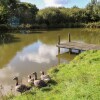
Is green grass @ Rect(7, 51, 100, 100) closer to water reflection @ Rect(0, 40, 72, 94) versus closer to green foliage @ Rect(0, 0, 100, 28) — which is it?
water reflection @ Rect(0, 40, 72, 94)

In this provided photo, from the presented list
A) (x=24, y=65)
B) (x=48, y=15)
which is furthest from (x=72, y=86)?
(x=48, y=15)

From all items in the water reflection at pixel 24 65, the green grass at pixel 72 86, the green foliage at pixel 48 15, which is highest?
the green foliage at pixel 48 15

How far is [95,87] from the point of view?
430 inches

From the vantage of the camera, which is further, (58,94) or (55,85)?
(55,85)

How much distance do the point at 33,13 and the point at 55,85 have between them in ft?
167

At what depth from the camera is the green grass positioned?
10414 mm

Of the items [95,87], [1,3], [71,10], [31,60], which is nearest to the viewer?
[95,87]

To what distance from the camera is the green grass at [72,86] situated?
10414 millimetres

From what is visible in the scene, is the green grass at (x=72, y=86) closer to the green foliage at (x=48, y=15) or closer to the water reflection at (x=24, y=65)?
A: the water reflection at (x=24, y=65)

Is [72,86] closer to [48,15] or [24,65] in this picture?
[24,65]

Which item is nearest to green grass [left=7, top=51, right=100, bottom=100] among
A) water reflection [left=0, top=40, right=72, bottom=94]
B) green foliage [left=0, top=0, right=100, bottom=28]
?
water reflection [left=0, top=40, right=72, bottom=94]

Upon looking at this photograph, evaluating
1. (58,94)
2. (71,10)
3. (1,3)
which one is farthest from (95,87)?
(71,10)

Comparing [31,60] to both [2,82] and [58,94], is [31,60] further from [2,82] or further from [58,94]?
[58,94]

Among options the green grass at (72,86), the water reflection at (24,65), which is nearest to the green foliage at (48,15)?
the water reflection at (24,65)
